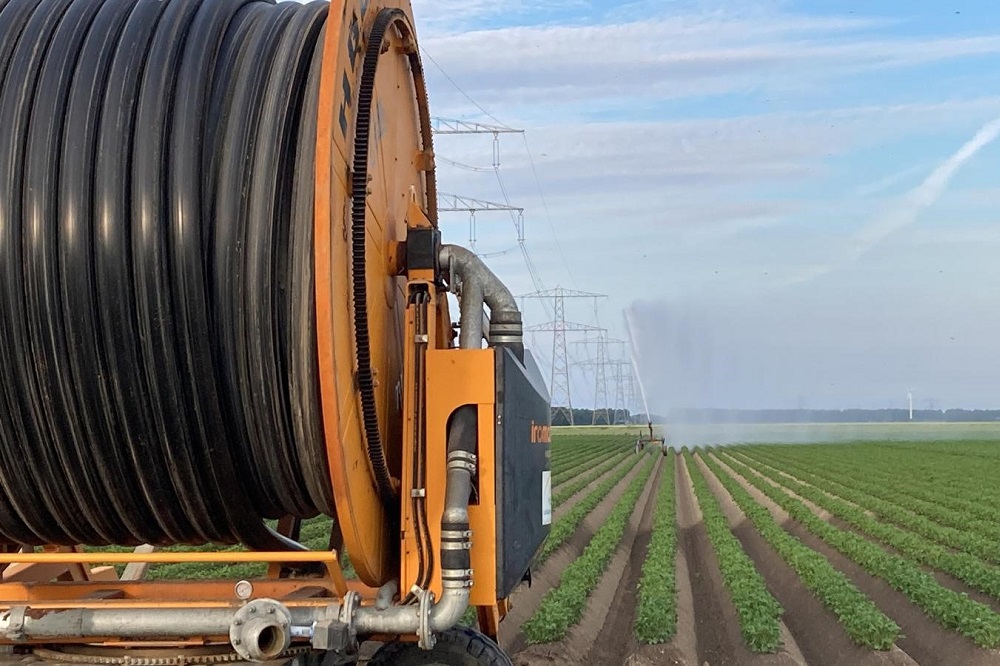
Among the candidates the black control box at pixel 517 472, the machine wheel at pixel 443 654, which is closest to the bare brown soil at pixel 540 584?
the black control box at pixel 517 472

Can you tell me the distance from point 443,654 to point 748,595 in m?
6.77

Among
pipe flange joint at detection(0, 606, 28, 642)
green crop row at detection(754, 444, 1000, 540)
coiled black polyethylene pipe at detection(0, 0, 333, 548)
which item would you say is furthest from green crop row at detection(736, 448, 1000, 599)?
pipe flange joint at detection(0, 606, 28, 642)

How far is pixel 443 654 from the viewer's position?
4.31 meters

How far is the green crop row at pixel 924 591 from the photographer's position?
9.08 metres

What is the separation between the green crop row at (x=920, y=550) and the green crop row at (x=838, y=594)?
4.97ft

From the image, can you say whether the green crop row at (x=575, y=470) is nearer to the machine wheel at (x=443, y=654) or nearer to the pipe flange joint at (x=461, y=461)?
the machine wheel at (x=443, y=654)

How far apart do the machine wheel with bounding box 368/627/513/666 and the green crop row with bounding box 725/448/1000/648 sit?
20.1 ft

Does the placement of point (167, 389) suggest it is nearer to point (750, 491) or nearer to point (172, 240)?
point (172, 240)

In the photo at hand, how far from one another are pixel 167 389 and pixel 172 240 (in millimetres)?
523

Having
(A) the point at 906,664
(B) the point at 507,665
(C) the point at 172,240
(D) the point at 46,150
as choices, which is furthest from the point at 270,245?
(A) the point at 906,664

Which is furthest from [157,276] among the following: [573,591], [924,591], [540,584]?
[540,584]

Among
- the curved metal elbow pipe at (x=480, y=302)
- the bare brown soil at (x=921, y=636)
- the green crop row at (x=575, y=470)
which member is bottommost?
the bare brown soil at (x=921, y=636)

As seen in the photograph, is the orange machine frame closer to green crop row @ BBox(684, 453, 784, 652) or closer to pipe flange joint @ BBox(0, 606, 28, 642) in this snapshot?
pipe flange joint @ BBox(0, 606, 28, 642)

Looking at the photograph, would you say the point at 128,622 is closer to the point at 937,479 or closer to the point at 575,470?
the point at 575,470
